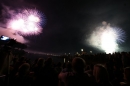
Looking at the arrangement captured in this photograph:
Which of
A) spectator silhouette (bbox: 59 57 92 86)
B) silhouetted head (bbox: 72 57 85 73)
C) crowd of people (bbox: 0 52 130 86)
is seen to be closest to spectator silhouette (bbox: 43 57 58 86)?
crowd of people (bbox: 0 52 130 86)

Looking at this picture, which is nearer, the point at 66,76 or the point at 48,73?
the point at 66,76

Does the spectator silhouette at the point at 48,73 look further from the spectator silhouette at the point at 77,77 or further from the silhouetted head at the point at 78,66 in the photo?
the silhouetted head at the point at 78,66

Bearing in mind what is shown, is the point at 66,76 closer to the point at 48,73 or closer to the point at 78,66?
the point at 78,66

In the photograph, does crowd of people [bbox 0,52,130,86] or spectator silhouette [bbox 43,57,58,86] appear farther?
spectator silhouette [bbox 43,57,58,86]

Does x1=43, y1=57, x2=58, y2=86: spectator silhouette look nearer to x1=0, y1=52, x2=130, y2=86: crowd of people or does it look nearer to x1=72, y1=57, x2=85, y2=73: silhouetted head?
x1=0, y1=52, x2=130, y2=86: crowd of people

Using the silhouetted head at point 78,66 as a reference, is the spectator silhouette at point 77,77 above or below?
below

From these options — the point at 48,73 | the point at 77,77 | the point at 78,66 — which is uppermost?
the point at 78,66

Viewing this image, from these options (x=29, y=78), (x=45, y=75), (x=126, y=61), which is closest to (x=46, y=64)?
(x=45, y=75)

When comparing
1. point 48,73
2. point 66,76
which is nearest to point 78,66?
point 66,76

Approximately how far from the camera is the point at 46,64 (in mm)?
4520

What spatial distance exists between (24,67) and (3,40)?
1.13 metres

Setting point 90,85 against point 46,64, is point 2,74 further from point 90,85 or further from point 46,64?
point 90,85

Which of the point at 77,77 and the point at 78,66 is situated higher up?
the point at 78,66

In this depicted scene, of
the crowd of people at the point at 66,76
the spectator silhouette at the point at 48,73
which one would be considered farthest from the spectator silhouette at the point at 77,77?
the spectator silhouette at the point at 48,73
